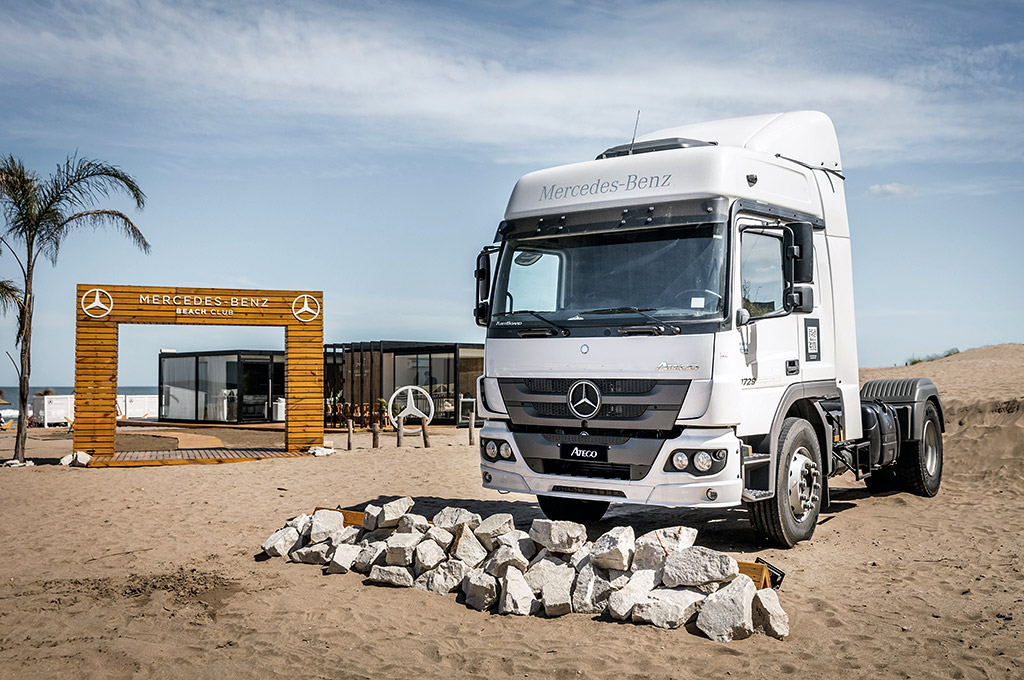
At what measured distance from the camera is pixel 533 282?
26.0 feet

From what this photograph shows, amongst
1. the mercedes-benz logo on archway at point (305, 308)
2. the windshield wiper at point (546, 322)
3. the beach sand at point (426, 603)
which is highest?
the mercedes-benz logo on archway at point (305, 308)

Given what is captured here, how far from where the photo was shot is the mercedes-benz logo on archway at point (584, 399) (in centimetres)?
738

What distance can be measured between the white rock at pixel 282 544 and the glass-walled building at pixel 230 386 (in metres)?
22.5

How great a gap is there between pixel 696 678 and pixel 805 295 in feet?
11.1

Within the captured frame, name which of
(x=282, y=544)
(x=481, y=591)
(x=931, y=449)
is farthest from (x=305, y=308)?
(x=481, y=591)

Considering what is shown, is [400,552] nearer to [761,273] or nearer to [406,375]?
[761,273]

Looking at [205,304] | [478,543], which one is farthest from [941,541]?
[205,304]

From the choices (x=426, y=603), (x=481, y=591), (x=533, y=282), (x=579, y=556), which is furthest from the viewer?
(x=533, y=282)

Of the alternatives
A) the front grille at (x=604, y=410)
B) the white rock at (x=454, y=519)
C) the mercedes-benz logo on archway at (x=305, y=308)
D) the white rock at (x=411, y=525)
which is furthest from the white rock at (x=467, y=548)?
the mercedes-benz logo on archway at (x=305, y=308)

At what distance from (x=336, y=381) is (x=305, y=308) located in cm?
1364

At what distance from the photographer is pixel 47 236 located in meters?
16.9

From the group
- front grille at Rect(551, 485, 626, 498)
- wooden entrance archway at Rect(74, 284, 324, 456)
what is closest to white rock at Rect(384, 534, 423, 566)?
front grille at Rect(551, 485, 626, 498)

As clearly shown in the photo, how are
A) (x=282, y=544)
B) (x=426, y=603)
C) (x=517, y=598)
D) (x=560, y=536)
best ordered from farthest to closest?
1. (x=282, y=544)
2. (x=560, y=536)
3. (x=426, y=603)
4. (x=517, y=598)

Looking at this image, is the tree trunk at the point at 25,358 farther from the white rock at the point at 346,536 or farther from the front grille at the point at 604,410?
the front grille at the point at 604,410
